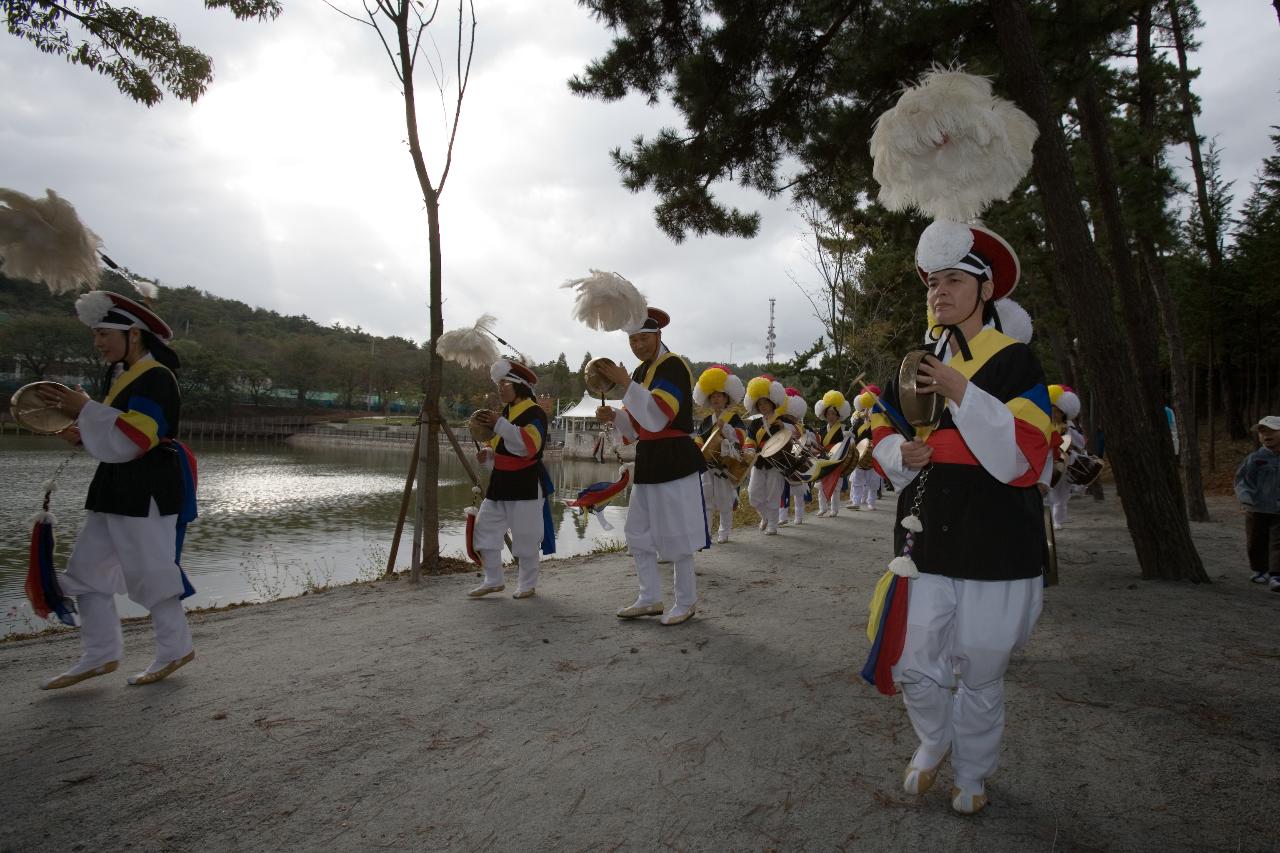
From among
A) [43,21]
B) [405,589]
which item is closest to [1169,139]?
[405,589]

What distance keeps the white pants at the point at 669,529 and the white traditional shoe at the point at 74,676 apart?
10.8 ft

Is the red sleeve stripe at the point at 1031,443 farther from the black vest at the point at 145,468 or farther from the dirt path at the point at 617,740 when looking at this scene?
the black vest at the point at 145,468

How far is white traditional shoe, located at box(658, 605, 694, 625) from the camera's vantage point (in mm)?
5098

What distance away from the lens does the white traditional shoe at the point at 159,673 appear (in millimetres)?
3916

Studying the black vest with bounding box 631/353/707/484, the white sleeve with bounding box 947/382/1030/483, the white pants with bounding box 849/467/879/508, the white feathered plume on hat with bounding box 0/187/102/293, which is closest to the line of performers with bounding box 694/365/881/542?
the black vest with bounding box 631/353/707/484

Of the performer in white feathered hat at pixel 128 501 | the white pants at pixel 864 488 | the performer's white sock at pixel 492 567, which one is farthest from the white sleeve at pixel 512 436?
the white pants at pixel 864 488

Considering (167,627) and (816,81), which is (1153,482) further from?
(167,627)

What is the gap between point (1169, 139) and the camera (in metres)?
13.0

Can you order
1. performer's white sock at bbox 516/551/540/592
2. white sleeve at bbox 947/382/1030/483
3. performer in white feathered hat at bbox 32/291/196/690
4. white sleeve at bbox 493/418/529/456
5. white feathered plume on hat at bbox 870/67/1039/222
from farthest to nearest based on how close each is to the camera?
performer's white sock at bbox 516/551/540/592 → white sleeve at bbox 493/418/529/456 → performer in white feathered hat at bbox 32/291/196/690 → white feathered plume on hat at bbox 870/67/1039/222 → white sleeve at bbox 947/382/1030/483

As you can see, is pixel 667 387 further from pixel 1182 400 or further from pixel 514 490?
pixel 1182 400

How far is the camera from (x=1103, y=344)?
610 centimetres

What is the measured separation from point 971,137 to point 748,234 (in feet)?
17.0

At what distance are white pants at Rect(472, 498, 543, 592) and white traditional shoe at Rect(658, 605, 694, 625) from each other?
1.53 metres

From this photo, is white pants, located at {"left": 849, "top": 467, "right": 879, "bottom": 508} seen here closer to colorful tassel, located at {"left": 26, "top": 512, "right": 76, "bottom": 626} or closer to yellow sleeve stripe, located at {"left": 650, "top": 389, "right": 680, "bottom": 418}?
yellow sleeve stripe, located at {"left": 650, "top": 389, "right": 680, "bottom": 418}
